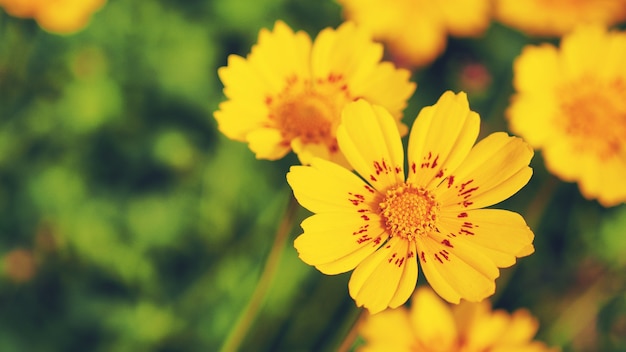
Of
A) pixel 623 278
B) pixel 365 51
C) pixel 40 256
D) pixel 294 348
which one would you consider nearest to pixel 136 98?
pixel 40 256

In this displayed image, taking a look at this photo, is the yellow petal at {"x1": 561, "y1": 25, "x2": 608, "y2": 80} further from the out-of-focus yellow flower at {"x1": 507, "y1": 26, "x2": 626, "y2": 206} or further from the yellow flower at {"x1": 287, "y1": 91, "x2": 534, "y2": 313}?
the yellow flower at {"x1": 287, "y1": 91, "x2": 534, "y2": 313}

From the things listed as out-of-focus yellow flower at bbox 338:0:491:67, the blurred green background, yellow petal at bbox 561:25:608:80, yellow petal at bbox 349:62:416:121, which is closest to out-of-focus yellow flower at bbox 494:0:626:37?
out-of-focus yellow flower at bbox 338:0:491:67

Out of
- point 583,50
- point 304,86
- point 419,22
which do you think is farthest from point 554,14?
point 304,86

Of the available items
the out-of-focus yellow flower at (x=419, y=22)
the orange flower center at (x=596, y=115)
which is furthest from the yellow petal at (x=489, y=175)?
the out-of-focus yellow flower at (x=419, y=22)

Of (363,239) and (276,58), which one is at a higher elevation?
(276,58)

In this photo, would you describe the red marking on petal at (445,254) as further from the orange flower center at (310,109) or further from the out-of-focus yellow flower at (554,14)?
the out-of-focus yellow flower at (554,14)

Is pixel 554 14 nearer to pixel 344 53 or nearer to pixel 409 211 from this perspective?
pixel 344 53

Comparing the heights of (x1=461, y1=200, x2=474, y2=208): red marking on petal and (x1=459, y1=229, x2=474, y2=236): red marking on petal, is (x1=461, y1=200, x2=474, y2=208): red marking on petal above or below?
above

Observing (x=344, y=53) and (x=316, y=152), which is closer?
(x=316, y=152)
